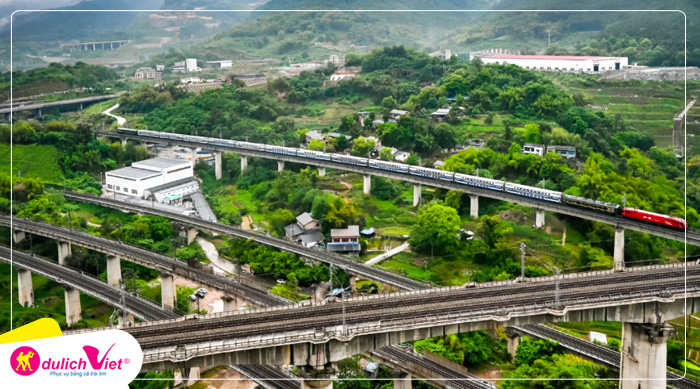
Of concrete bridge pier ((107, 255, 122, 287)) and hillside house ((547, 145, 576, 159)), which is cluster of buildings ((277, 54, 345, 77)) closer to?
hillside house ((547, 145, 576, 159))

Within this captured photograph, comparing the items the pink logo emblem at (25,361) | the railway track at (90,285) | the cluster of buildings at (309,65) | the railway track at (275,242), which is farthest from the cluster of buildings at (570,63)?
the pink logo emblem at (25,361)

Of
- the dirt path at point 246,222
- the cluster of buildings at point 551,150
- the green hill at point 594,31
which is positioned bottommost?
the dirt path at point 246,222

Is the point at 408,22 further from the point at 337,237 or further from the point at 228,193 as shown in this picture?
the point at 337,237

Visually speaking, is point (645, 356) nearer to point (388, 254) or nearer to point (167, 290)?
point (388, 254)

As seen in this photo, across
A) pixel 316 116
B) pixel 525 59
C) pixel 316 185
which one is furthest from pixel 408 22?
pixel 316 185

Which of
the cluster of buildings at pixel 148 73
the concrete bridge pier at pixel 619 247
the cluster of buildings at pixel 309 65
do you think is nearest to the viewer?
the concrete bridge pier at pixel 619 247

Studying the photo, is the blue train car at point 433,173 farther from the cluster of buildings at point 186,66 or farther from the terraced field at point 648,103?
the cluster of buildings at point 186,66
